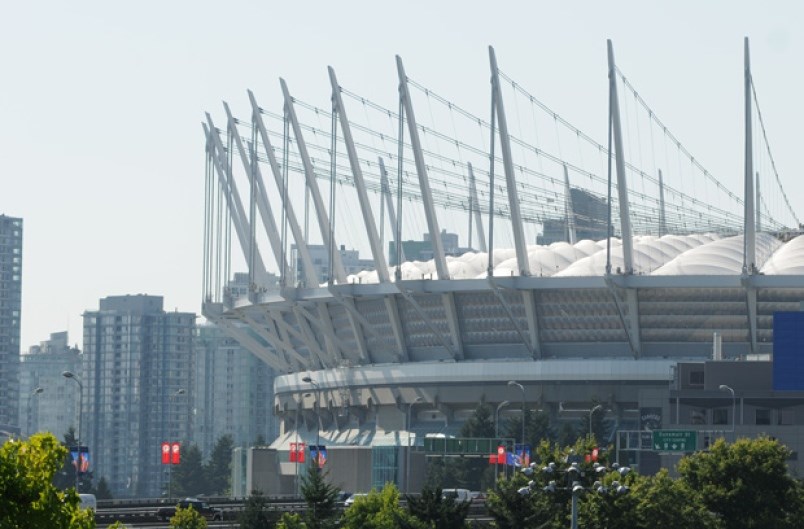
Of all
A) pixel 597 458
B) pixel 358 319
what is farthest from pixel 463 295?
pixel 597 458

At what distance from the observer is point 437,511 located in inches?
2542

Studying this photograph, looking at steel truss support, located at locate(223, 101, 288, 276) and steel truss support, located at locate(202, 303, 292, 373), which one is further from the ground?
steel truss support, located at locate(223, 101, 288, 276)

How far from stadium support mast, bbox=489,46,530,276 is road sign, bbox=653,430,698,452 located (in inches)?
972

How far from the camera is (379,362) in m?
138

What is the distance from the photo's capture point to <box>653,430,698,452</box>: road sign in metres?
95.4

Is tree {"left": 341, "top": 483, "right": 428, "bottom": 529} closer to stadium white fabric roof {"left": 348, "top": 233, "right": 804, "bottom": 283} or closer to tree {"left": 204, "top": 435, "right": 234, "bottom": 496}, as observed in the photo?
stadium white fabric roof {"left": 348, "top": 233, "right": 804, "bottom": 283}

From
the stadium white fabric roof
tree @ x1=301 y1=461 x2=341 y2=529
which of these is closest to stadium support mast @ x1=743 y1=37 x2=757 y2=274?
the stadium white fabric roof

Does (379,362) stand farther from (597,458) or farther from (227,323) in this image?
(597,458)

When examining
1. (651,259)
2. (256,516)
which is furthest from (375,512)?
(651,259)

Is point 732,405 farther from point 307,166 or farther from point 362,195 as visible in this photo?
point 307,166

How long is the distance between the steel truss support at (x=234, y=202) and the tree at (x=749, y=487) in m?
67.8

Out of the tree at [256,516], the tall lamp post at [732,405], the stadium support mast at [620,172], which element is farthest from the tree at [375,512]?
the stadium support mast at [620,172]

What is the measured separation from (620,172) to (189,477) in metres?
75.9

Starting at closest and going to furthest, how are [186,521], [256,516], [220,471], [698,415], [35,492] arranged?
1. [35,492]
2. [186,521]
3. [256,516]
4. [698,415]
5. [220,471]
